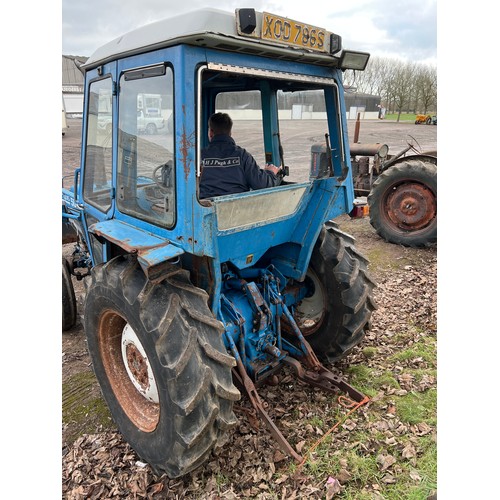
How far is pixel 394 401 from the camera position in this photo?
3162mm

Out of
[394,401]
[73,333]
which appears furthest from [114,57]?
[394,401]

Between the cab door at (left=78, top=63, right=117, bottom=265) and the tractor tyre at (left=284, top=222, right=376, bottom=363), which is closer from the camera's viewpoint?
the cab door at (left=78, top=63, right=117, bottom=265)

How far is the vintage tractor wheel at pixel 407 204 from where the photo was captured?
645 cm

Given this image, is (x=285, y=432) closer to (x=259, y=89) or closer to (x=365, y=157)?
(x=259, y=89)

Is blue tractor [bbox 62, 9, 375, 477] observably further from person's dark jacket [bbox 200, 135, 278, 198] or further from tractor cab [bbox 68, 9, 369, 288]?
person's dark jacket [bbox 200, 135, 278, 198]

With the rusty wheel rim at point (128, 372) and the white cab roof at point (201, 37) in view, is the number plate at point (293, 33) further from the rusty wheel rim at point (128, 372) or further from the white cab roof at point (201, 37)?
the rusty wheel rim at point (128, 372)

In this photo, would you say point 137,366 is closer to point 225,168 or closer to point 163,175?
point 163,175

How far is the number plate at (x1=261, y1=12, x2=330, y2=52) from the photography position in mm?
2116

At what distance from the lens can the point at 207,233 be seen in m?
2.26

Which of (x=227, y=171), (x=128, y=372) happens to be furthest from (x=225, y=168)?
(x=128, y=372)

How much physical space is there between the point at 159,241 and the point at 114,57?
1167 mm

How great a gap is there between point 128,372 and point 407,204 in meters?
5.36

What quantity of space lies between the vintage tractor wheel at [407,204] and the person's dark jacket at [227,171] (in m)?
4.41

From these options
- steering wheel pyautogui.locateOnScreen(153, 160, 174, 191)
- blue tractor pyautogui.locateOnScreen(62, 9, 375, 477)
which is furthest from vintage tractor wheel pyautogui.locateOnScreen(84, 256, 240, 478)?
steering wheel pyautogui.locateOnScreen(153, 160, 174, 191)
